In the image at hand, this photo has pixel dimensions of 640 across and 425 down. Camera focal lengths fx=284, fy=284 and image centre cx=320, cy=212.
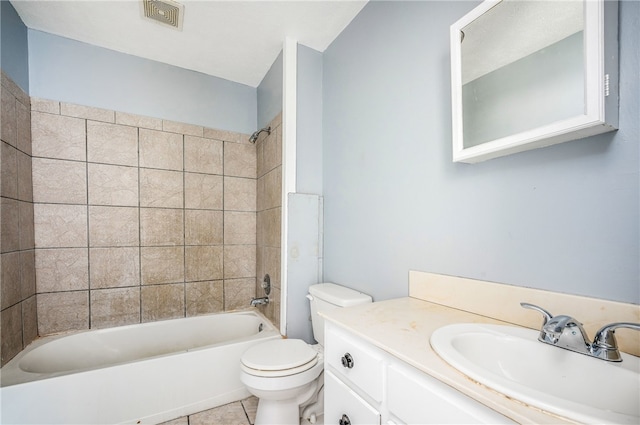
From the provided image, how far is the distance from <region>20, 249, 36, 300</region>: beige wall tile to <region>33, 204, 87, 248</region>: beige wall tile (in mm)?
109

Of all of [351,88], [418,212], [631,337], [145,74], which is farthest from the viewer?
[145,74]

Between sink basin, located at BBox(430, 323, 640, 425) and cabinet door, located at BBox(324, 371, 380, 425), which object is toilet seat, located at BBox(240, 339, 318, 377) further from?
sink basin, located at BBox(430, 323, 640, 425)

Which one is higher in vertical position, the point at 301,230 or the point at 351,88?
the point at 351,88

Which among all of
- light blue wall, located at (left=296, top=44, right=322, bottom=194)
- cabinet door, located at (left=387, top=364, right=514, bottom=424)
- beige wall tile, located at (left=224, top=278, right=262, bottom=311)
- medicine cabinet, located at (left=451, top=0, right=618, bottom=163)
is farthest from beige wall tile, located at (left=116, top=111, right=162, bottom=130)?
cabinet door, located at (left=387, top=364, right=514, bottom=424)

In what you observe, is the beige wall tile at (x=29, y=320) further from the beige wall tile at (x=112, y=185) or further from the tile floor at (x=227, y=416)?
the tile floor at (x=227, y=416)

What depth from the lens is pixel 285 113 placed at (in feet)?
6.41

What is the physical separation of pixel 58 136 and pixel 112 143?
30cm

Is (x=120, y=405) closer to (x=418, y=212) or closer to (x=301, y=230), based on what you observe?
Answer: (x=301, y=230)

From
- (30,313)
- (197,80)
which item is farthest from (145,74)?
(30,313)

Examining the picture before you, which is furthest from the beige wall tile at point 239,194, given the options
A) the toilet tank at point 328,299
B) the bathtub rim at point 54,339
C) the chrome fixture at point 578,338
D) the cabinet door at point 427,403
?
the chrome fixture at point 578,338

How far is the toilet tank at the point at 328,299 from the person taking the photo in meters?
1.50

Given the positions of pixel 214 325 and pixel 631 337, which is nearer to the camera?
pixel 631 337

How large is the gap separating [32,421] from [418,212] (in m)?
2.04

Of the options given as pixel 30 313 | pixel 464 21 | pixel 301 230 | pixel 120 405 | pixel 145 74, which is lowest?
pixel 120 405
